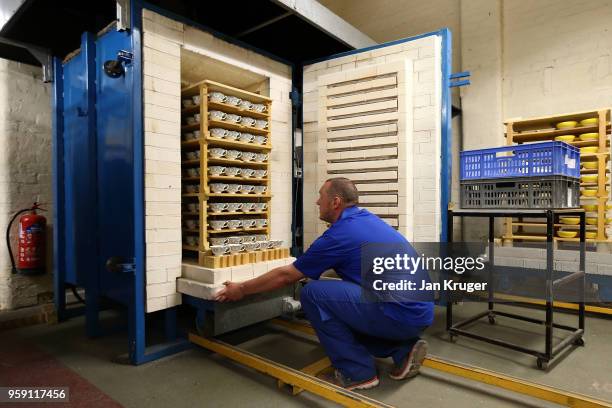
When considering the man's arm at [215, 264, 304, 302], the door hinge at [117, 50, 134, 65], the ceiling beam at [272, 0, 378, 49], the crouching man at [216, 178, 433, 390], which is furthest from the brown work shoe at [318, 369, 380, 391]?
the ceiling beam at [272, 0, 378, 49]

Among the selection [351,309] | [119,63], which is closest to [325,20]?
[119,63]

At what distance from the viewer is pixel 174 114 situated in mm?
2797

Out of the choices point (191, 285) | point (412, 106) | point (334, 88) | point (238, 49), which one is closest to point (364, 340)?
point (191, 285)

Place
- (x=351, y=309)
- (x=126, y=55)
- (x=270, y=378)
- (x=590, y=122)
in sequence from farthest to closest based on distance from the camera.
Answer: (x=590, y=122) → (x=126, y=55) → (x=270, y=378) → (x=351, y=309)

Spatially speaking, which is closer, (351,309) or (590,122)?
(351,309)

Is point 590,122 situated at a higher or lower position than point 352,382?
higher

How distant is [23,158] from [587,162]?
5.77 meters

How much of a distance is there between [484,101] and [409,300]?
3.94 m

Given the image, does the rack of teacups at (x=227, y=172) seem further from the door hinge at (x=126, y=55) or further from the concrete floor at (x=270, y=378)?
the concrete floor at (x=270, y=378)

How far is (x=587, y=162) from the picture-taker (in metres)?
4.08

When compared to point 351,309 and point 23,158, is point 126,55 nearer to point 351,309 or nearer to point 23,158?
point 23,158

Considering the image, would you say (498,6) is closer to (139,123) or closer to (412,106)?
(412,106)

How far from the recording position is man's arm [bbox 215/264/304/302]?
227cm

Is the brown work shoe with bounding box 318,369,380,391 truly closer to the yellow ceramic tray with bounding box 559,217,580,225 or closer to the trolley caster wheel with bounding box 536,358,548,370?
the trolley caster wheel with bounding box 536,358,548,370
